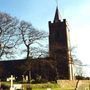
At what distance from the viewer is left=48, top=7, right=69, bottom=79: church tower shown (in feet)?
208

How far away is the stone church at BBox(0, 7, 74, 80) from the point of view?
60562 millimetres

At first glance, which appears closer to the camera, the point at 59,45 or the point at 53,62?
the point at 53,62

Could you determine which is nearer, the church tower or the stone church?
the stone church

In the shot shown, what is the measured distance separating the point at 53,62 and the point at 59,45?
9.94 meters

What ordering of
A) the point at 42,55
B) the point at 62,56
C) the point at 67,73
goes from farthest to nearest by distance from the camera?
1. the point at 67,73
2. the point at 62,56
3. the point at 42,55

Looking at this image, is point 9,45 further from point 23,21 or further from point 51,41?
point 51,41

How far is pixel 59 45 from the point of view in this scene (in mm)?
68938

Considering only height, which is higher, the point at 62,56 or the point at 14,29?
the point at 14,29

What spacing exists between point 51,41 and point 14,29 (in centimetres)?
1598

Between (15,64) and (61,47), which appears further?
(15,64)

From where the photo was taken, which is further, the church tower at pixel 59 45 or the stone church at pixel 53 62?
the church tower at pixel 59 45

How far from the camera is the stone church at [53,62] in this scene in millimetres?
60562

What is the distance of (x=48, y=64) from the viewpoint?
2314 inches

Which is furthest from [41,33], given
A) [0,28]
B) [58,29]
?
[58,29]
